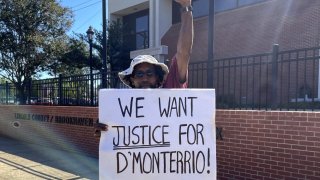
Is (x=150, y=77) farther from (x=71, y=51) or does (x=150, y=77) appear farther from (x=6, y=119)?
(x=71, y=51)

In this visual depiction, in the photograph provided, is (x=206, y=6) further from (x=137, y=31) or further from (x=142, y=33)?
(x=137, y=31)

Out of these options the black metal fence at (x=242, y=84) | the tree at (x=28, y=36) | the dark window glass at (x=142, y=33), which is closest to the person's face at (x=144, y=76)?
the black metal fence at (x=242, y=84)

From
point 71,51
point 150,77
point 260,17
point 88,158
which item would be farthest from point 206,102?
point 71,51

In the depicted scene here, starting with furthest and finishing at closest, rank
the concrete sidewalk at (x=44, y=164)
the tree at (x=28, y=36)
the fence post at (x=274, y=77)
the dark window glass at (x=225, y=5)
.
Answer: the dark window glass at (x=225, y=5)
the tree at (x=28, y=36)
the concrete sidewalk at (x=44, y=164)
the fence post at (x=274, y=77)

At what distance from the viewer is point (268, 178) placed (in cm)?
520

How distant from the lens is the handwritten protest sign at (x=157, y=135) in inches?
→ 98.0

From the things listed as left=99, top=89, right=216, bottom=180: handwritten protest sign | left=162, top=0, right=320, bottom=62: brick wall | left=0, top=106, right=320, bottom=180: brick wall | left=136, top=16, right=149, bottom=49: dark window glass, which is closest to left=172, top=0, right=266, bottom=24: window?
left=162, top=0, right=320, bottom=62: brick wall

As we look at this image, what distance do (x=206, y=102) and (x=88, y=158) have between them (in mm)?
6029

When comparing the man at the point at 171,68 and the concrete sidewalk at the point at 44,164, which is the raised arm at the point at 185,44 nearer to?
the man at the point at 171,68

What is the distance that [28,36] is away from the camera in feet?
48.3

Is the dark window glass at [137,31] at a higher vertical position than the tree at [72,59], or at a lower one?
higher

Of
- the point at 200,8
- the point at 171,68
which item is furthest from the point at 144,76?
the point at 200,8

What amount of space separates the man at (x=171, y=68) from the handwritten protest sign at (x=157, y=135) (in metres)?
0.07

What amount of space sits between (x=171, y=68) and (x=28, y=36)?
1330 cm
